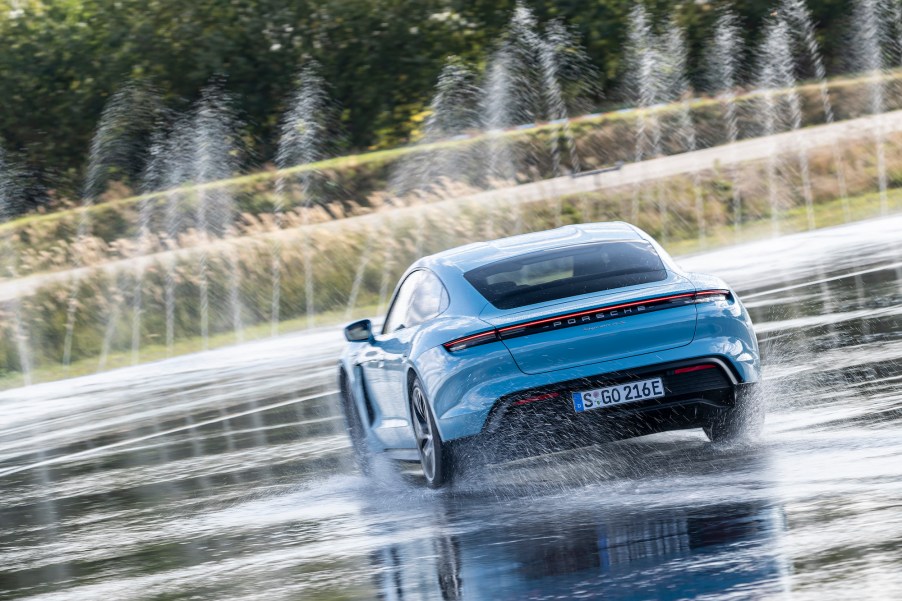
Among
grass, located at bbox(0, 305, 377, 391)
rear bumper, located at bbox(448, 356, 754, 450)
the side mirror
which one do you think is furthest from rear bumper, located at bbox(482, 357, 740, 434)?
grass, located at bbox(0, 305, 377, 391)

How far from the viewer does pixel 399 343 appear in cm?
998

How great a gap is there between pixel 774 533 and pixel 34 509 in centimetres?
631

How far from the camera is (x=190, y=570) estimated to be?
8.22 meters

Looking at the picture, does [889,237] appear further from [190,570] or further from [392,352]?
[190,570]

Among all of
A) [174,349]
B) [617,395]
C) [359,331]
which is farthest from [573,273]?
[174,349]

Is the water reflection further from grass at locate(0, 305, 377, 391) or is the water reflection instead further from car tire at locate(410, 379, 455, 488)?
grass at locate(0, 305, 377, 391)

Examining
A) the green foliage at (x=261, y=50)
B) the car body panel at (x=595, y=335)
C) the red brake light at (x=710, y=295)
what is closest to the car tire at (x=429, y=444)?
the car body panel at (x=595, y=335)

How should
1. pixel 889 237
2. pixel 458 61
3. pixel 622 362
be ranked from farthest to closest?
1. pixel 458 61
2. pixel 889 237
3. pixel 622 362

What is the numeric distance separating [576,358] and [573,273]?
3.14ft

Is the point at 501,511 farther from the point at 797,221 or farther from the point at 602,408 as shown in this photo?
the point at 797,221

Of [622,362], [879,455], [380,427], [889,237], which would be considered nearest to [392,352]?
[380,427]

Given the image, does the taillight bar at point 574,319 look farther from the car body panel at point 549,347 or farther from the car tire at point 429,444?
the car tire at point 429,444

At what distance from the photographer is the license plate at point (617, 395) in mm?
8758

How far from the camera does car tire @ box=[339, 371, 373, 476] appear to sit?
11.2 meters
